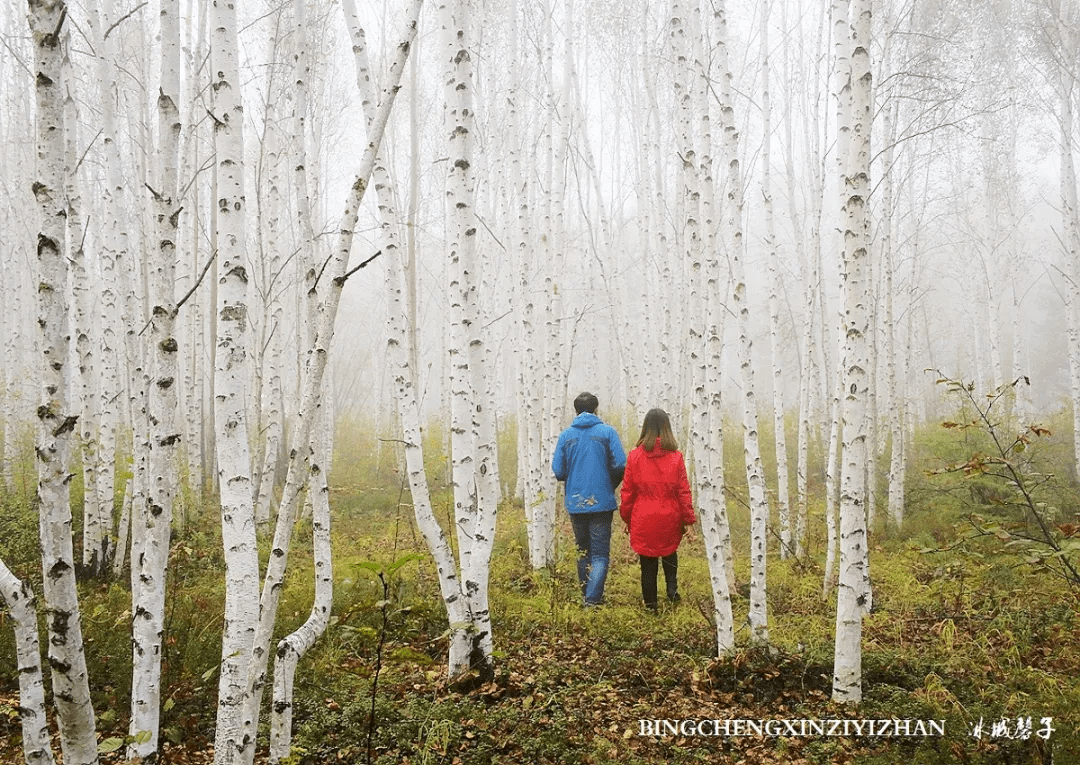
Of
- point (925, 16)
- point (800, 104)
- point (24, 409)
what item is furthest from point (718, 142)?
point (24, 409)

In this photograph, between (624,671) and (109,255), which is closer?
(624,671)

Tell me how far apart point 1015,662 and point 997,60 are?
13.6 m

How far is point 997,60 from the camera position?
13.1m

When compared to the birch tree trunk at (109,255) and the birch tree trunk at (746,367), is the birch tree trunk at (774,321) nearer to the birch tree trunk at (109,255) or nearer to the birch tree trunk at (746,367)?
the birch tree trunk at (746,367)

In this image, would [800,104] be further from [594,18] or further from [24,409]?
[24,409]

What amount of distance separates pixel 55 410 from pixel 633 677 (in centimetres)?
372

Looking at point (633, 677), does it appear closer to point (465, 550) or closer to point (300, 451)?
point (465, 550)

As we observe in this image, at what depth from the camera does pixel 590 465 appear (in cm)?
611

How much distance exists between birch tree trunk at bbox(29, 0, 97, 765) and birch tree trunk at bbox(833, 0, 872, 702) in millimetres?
3746

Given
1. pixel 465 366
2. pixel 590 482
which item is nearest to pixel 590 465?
pixel 590 482

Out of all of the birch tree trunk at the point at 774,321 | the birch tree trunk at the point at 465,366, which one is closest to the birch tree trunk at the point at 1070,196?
the birch tree trunk at the point at 774,321

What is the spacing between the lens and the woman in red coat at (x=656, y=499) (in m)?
5.66

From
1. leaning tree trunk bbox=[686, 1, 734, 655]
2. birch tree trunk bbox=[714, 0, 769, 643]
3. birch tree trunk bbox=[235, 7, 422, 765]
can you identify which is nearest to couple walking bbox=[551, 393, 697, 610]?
leaning tree trunk bbox=[686, 1, 734, 655]

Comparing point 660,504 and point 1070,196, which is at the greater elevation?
point 1070,196
